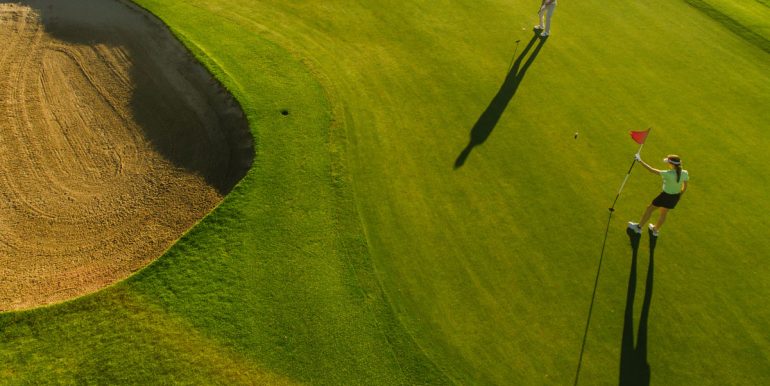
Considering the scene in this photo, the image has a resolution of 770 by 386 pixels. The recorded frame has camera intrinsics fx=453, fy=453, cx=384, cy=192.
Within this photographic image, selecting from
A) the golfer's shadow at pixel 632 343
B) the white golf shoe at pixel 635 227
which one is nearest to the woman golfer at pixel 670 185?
the white golf shoe at pixel 635 227

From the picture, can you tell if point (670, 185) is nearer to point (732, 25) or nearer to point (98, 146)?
point (732, 25)

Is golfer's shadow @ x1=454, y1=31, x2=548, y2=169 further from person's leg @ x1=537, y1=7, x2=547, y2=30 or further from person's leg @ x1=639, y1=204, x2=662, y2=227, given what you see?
person's leg @ x1=639, y1=204, x2=662, y2=227

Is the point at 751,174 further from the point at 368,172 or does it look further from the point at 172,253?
the point at 172,253

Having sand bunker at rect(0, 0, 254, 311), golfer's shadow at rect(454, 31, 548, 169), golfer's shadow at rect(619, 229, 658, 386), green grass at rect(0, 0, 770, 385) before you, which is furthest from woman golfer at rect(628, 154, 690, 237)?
sand bunker at rect(0, 0, 254, 311)

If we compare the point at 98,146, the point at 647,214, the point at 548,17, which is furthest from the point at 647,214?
the point at 98,146

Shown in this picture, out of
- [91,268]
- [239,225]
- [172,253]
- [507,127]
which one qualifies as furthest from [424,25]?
[91,268]

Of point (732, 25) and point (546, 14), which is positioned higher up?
point (732, 25)
